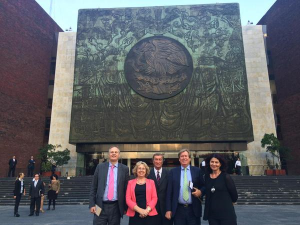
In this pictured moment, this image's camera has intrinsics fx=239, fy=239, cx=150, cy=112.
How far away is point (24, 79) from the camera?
2889 cm

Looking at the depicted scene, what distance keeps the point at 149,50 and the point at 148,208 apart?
24620mm

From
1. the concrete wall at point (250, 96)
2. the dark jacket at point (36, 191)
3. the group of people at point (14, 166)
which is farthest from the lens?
the concrete wall at point (250, 96)

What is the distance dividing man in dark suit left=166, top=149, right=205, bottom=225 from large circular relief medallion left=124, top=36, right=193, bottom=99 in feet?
70.9

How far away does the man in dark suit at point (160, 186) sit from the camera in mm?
4566

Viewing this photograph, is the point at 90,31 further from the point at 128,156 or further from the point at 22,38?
the point at 128,156

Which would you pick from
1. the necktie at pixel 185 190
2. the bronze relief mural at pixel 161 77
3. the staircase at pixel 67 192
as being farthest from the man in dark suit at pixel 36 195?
the bronze relief mural at pixel 161 77

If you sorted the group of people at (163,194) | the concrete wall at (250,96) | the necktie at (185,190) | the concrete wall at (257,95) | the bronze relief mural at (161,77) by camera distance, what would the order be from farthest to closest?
the concrete wall at (250,96) → the concrete wall at (257,95) → the bronze relief mural at (161,77) → the necktie at (185,190) → the group of people at (163,194)

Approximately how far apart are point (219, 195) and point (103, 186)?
7.17 feet

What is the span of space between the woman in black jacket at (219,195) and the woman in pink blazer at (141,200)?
968 mm

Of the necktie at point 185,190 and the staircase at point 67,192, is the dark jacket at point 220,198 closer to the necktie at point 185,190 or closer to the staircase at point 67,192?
the necktie at point 185,190

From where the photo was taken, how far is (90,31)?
2902 centimetres

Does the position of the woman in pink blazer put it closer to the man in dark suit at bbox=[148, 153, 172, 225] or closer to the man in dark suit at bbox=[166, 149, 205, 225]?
the man in dark suit at bbox=[148, 153, 172, 225]

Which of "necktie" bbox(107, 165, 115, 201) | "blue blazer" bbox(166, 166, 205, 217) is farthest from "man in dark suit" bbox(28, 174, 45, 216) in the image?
"blue blazer" bbox(166, 166, 205, 217)

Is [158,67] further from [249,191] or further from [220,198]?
[220,198]
